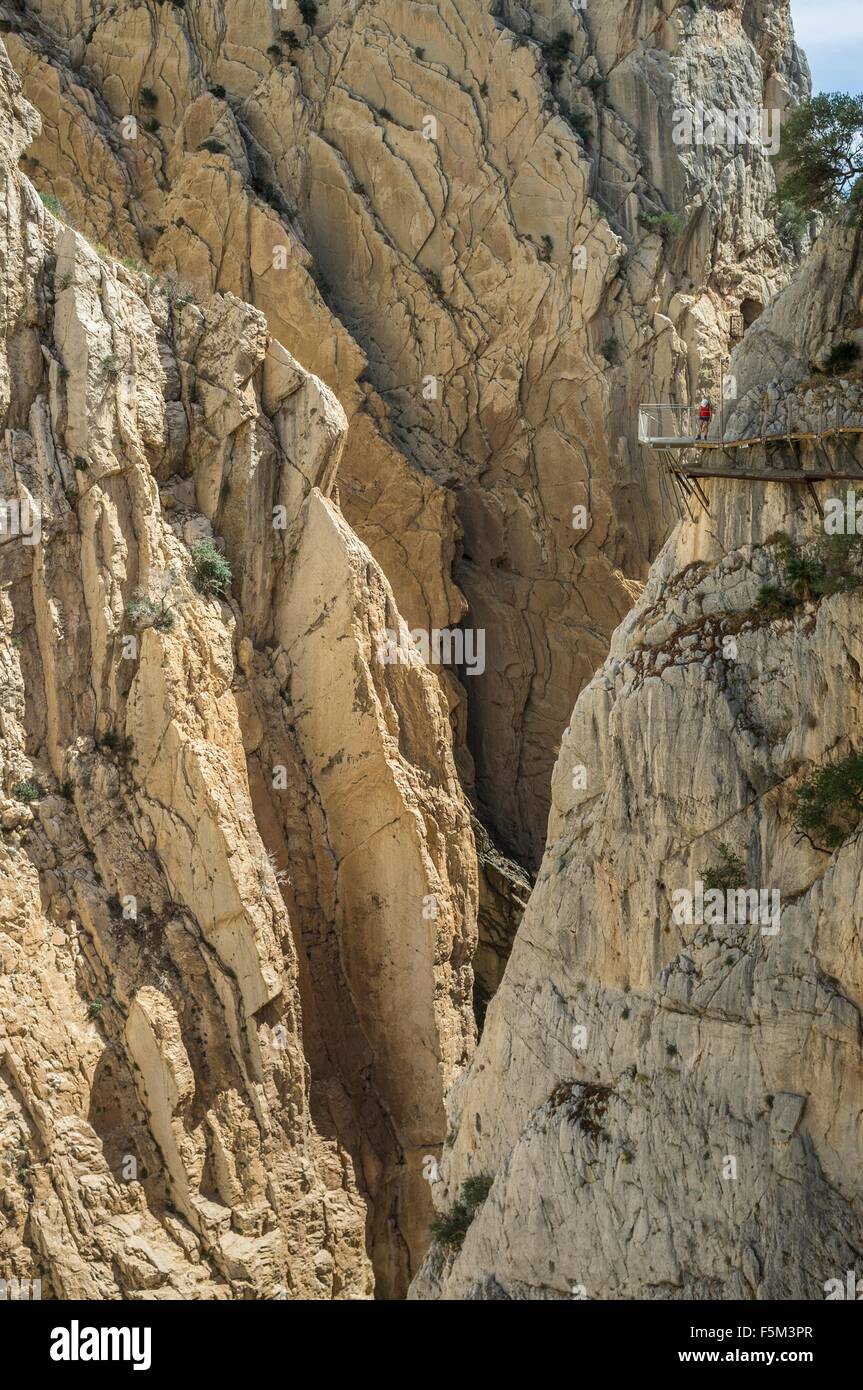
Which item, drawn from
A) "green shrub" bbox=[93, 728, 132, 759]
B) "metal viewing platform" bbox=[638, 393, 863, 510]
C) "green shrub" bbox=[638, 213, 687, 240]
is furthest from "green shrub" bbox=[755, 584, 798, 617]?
"green shrub" bbox=[638, 213, 687, 240]

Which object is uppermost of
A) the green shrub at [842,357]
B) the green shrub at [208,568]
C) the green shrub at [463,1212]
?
the green shrub at [842,357]

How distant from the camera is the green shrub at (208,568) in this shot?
86.3 ft

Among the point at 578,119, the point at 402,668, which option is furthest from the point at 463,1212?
the point at 578,119

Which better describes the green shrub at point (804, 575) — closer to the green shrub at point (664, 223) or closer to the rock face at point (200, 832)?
the rock face at point (200, 832)

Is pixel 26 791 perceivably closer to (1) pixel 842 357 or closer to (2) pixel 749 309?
(1) pixel 842 357

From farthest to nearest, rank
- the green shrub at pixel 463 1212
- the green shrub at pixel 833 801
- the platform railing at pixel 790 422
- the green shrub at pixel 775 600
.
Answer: the green shrub at pixel 463 1212, the platform railing at pixel 790 422, the green shrub at pixel 775 600, the green shrub at pixel 833 801

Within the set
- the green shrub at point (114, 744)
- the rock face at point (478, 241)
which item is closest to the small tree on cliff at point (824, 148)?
the rock face at point (478, 241)

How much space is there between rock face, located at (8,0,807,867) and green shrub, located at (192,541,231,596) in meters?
7.05

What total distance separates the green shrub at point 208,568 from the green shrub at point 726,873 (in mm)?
11404

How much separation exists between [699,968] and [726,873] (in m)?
1.28

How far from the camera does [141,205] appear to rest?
34.7 meters

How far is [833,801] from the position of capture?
58.9 feet

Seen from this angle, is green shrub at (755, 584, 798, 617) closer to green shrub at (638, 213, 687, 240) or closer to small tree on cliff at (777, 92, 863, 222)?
small tree on cliff at (777, 92, 863, 222)

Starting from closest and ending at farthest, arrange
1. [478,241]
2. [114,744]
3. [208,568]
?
[114,744]
[208,568]
[478,241]
